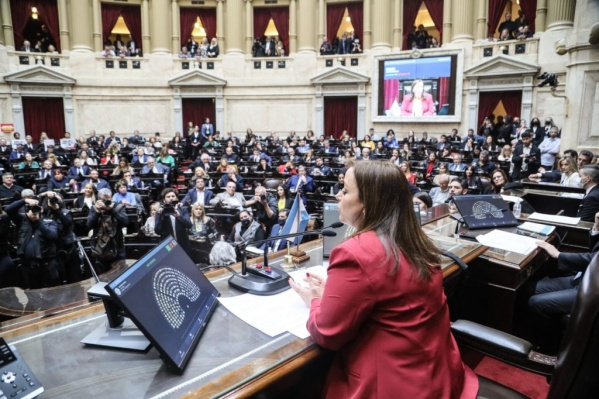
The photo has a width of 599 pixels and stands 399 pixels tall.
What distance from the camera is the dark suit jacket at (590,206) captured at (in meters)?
4.16

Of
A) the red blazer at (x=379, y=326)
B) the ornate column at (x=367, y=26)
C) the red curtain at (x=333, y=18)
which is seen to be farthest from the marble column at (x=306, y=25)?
the red blazer at (x=379, y=326)

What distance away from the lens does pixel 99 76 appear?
58.7ft

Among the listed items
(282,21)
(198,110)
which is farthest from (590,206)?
(282,21)

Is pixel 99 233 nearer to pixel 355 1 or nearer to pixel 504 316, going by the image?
pixel 504 316

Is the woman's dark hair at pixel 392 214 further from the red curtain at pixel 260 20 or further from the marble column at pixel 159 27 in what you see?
the red curtain at pixel 260 20

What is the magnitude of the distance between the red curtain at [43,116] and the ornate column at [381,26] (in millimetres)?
13005

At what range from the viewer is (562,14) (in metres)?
14.2

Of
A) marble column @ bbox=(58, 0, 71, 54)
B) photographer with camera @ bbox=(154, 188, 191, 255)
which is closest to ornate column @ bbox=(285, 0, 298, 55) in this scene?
marble column @ bbox=(58, 0, 71, 54)

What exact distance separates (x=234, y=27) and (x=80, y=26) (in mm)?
6154

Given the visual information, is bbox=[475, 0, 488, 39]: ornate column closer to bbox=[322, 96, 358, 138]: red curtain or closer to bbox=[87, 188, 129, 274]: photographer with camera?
bbox=[322, 96, 358, 138]: red curtain

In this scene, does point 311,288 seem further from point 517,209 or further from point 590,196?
point 590,196

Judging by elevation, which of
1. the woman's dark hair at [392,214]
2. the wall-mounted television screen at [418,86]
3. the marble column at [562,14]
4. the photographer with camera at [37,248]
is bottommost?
the photographer with camera at [37,248]

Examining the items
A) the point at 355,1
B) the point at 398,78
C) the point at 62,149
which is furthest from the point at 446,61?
the point at 62,149

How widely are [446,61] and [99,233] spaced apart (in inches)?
558
